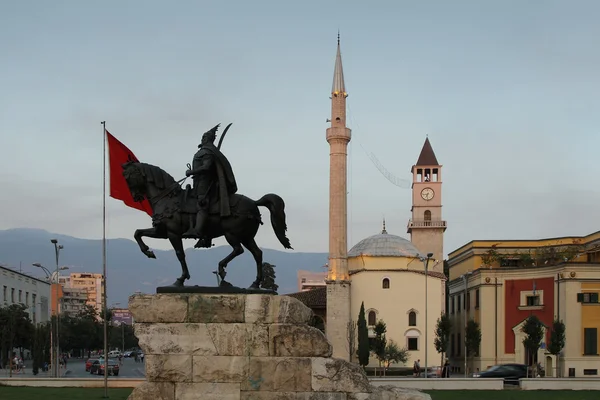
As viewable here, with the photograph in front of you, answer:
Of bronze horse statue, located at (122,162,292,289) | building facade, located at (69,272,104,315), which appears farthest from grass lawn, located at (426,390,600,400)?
building facade, located at (69,272,104,315)

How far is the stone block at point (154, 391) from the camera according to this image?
12156mm

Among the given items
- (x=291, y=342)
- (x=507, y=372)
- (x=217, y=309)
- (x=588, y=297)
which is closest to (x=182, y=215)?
(x=217, y=309)

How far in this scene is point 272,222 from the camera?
540 inches

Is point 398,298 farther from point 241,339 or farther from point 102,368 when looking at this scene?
point 241,339

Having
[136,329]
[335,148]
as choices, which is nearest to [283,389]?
[136,329]

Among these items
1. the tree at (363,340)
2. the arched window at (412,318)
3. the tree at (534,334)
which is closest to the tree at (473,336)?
the tree at (534,334)

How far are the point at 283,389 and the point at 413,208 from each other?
7233 centimetres

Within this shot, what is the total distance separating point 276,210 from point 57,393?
1609 cm

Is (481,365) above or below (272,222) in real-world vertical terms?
below

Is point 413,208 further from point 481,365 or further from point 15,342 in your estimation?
point 15,342

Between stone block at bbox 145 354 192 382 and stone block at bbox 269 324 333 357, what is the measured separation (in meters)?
1.26

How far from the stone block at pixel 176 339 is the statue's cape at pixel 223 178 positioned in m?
1.98

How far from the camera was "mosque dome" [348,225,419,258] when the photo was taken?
6775 cm

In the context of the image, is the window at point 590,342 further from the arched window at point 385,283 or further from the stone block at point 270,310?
the stone block at point 270,310
